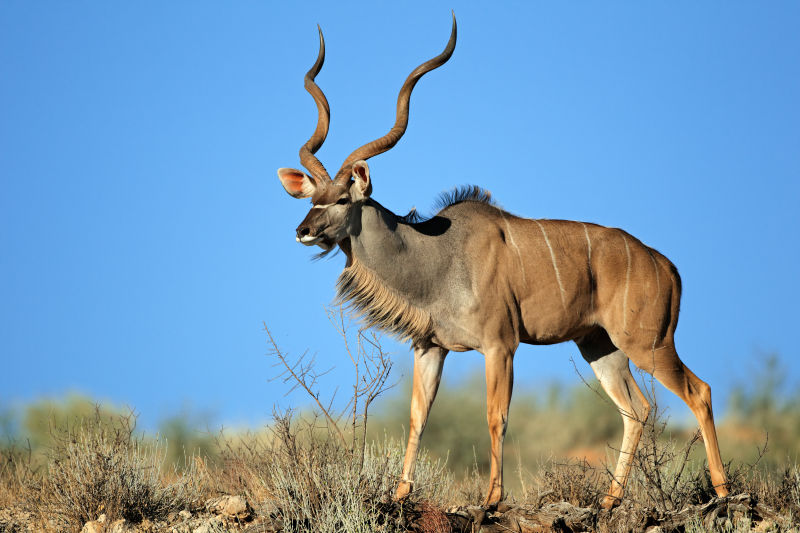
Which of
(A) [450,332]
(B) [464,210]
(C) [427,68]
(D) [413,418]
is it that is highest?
(C) [427,68]

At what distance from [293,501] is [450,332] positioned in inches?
85.0

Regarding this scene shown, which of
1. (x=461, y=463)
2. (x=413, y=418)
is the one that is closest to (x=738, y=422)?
(x=461, y=463)

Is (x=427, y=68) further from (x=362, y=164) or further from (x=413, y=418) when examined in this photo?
(x=413, y=418)

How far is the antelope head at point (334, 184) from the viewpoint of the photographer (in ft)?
24.3

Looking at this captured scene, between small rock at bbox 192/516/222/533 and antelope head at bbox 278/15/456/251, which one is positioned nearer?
small rock at bbox 192/516/222/533

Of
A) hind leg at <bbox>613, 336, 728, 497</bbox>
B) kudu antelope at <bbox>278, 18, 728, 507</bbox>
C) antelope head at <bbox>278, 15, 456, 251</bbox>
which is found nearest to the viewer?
antelope head at <bbox>278, 15, 456, 251</bbox>

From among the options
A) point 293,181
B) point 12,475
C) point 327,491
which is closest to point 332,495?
point 327,491

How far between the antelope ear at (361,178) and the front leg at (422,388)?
1492mm

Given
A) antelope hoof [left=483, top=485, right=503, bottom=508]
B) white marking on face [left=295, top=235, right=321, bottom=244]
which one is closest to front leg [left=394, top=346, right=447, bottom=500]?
antelope hoof [left=483, top=485, right=503, bottom=508]

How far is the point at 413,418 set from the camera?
7.79 m

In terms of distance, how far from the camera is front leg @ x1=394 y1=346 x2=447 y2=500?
24.9 feet

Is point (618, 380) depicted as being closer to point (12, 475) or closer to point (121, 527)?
point (121, 527)

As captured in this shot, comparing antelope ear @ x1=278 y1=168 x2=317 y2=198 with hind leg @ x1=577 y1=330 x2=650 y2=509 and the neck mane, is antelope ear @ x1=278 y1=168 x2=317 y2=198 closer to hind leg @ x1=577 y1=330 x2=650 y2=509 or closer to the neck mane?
the neck mane

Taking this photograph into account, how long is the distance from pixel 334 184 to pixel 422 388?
1.95 metres
